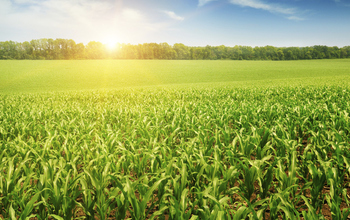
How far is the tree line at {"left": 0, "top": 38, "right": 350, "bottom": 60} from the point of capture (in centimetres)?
9469

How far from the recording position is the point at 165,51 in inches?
4296

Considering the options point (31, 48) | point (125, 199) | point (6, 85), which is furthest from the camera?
point (31, 48)

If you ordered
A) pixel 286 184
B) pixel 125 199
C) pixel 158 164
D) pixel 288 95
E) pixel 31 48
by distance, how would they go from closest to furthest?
pixel 125 199 → pixel 286 184 → pixel 158 164 → pixel 288 95 → pixel 31 48

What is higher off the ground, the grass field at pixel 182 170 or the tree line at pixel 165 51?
the tree line at pixel 165 51

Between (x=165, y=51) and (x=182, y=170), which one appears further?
(x=165, y=51)

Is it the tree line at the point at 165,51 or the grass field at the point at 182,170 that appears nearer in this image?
the grass field at the point at 182,170

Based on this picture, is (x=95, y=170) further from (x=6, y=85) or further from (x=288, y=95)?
(x=6, y=85)

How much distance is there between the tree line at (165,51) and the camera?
311 ft

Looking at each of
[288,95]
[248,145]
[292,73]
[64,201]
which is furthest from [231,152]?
[292,73]

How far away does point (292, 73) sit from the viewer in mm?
53000

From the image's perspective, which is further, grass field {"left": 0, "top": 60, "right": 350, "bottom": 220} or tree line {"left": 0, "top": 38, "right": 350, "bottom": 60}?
tree line {"left": 0, "top": 38, "right": 350, "bottom": 60}

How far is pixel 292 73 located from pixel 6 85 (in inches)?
2449

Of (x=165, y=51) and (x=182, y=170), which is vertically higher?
(x=165, y=51)

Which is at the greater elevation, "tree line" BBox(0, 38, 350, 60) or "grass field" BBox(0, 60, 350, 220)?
A: "tree line" BBox(0, 38, 350, 60)
